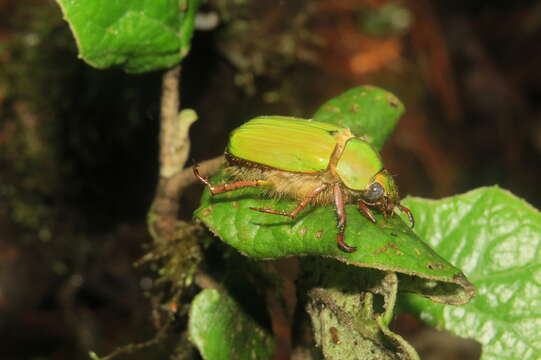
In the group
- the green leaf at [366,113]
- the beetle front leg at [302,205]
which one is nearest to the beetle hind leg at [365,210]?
the beetle front leg at [302,205]

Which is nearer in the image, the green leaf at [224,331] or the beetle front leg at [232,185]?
the beetle front leg at [232,185]

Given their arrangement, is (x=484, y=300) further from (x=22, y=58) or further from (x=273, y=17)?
(x=22, y=58)

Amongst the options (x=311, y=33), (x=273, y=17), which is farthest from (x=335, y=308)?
(x=311, y=33)

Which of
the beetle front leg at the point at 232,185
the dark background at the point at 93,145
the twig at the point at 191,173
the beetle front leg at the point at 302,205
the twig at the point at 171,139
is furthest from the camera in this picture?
the dark background at the point at 93,145

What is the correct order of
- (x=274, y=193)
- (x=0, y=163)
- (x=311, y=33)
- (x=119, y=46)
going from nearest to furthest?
1. (x=274, y=193)
2. (x=119, y=46)
3. (x=0, y=163)
4. (x=311, y=33)

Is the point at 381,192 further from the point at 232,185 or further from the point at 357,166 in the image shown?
the point at 232,185

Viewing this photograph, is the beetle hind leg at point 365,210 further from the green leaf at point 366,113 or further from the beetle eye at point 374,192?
the green leaf at point 366,113
